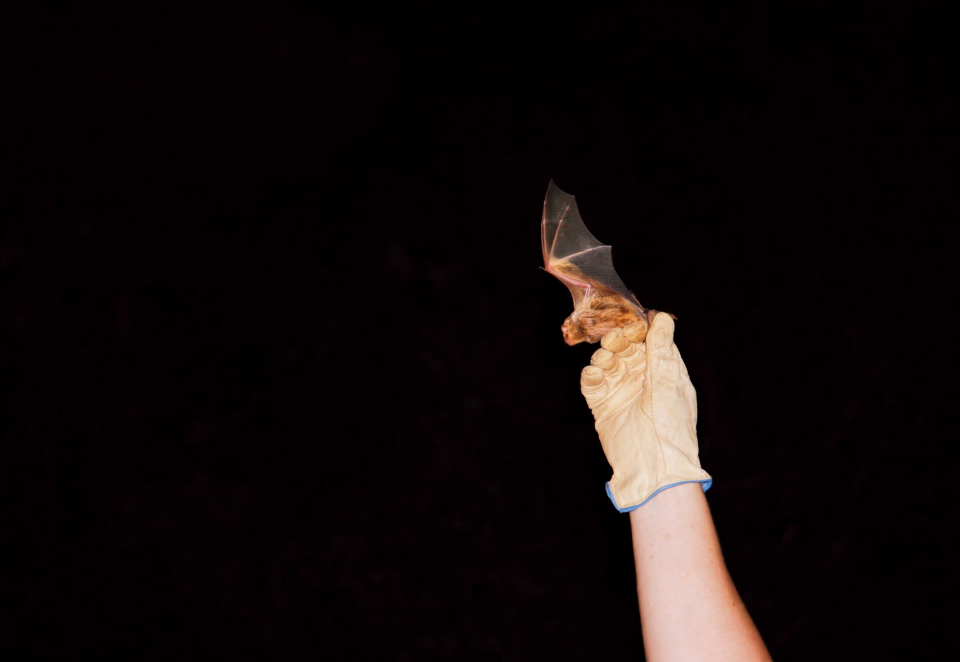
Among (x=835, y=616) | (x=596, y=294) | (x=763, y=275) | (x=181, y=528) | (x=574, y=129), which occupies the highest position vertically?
(x=574, y=129)

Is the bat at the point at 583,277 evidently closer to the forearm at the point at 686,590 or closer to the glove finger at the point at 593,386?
the glove finger at the point at 593,386

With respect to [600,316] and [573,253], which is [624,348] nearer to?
[600,316]

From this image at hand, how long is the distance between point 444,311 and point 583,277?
2.48 ft

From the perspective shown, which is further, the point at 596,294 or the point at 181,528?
the point at 181,528

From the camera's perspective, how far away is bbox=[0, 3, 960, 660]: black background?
1.85 m

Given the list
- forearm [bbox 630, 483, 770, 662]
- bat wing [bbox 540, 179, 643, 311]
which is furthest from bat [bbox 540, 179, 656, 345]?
forearm [bbox 630, 483, 770, 662]

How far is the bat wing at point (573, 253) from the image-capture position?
4.00 ft

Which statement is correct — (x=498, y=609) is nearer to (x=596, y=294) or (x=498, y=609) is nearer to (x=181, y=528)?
(x=181, y=528)

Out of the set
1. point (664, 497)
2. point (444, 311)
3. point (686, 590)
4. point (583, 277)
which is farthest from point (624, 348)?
point (444, 311)

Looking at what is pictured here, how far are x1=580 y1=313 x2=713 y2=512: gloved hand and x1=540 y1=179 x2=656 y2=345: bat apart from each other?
32mm

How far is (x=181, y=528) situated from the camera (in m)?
1.86

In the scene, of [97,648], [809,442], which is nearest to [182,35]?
[97,648]

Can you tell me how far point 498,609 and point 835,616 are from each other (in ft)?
3.21

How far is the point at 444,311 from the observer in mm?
1911
